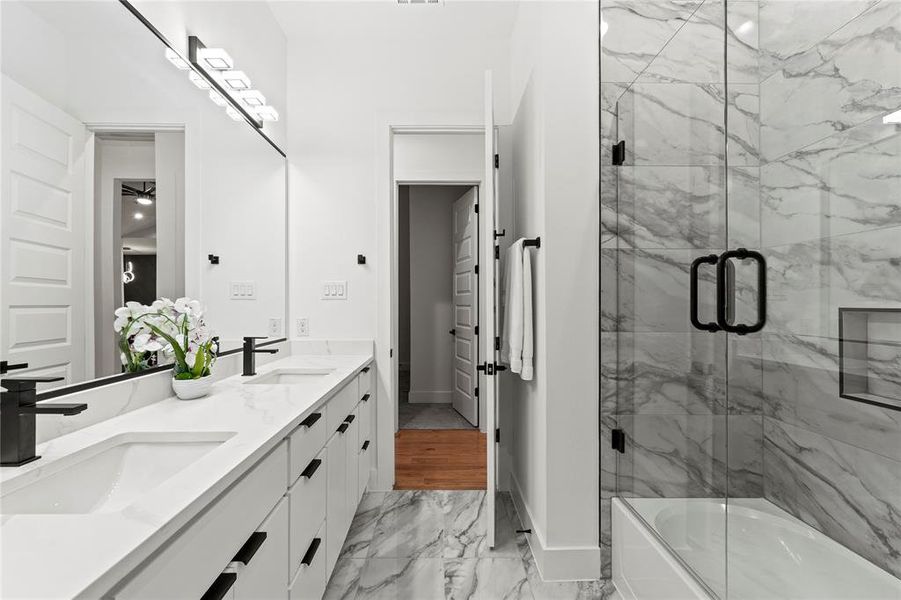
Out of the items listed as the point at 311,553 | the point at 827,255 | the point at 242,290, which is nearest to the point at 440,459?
the point at 242,290

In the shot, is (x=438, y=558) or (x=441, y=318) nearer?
(x=438, y=558)

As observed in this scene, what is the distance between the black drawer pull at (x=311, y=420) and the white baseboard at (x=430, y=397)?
349cm

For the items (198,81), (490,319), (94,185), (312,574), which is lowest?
(312,574)

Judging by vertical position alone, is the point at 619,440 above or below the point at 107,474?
below

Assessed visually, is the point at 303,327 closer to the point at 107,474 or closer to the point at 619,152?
the point at 107,474

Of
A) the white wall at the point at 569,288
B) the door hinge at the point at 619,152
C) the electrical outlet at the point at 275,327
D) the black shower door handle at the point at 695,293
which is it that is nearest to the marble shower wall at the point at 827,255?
the black shower door handle at the point at 695,293

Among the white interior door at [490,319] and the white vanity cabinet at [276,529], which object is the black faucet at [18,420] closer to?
the white vanity cabinet at [276,529]

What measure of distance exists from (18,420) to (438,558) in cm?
171

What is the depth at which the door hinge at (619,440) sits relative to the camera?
1.89 m

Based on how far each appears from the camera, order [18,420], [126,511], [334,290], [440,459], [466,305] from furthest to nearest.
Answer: [466,305] < [440,459] < [334,290] < [18,420] < [126,511]

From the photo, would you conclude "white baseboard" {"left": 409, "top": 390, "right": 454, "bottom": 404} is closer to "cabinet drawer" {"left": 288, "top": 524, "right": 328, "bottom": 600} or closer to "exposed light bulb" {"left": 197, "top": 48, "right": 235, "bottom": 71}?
"cabinet drawer" {"left": 288, "top": 524, "right": 328, "bottom": 600}

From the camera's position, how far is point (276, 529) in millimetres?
1147

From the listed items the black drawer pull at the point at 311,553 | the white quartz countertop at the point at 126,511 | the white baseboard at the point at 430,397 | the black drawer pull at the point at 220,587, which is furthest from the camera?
the white baseboard at the point at 430,397

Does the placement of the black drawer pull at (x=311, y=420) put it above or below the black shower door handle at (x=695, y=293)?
below
